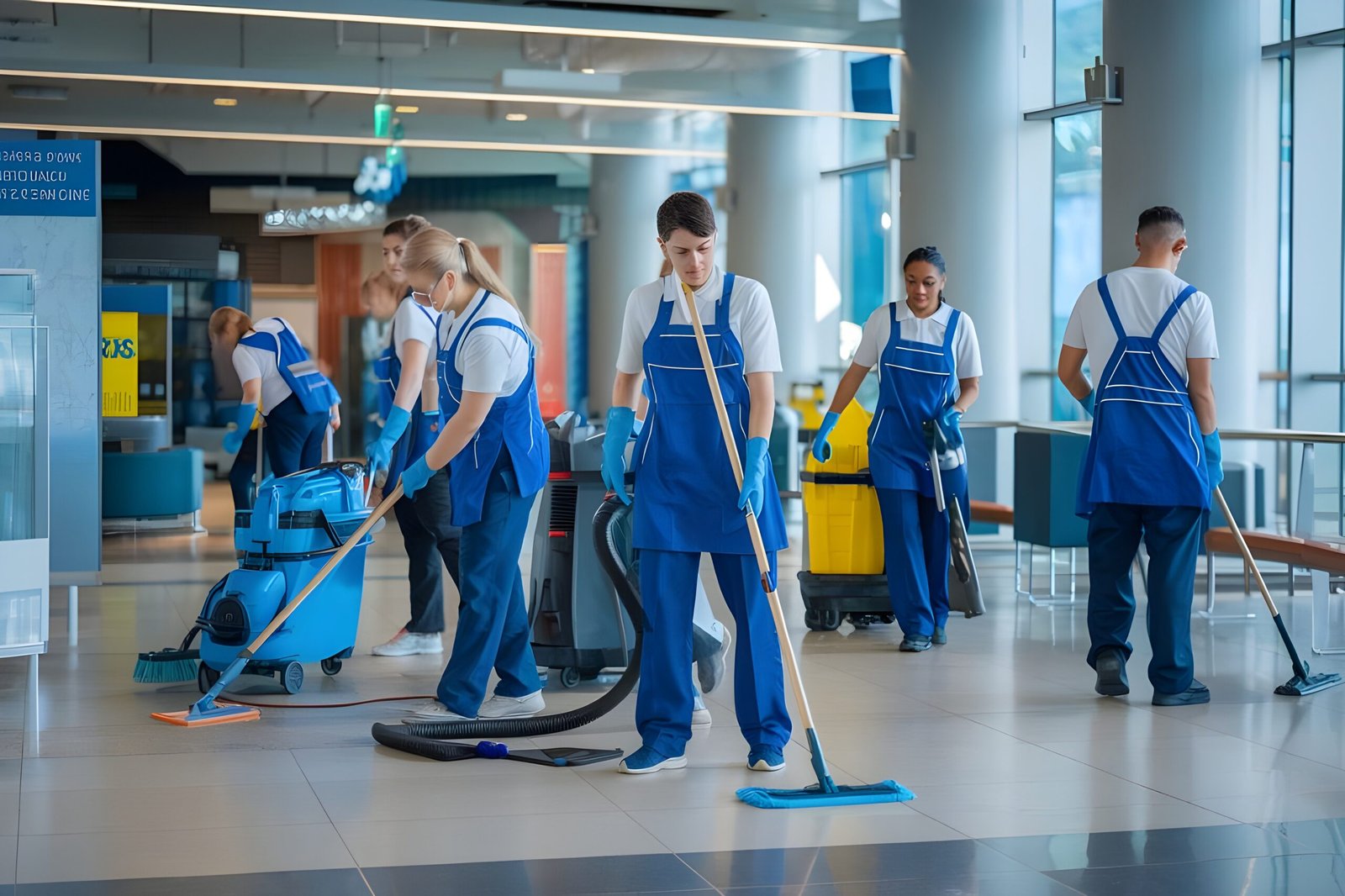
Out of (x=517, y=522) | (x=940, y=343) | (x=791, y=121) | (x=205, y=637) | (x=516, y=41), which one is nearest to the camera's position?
(x=517, y=522)

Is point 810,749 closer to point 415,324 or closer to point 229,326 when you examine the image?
point 415,324

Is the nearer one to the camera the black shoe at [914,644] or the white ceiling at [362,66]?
the black shoe at [914,644]

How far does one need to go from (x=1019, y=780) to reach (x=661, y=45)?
6913mm

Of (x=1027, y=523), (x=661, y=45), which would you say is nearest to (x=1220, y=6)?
(x=1027, y=523)

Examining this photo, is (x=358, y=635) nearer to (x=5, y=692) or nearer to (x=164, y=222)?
(x=5, y=692)

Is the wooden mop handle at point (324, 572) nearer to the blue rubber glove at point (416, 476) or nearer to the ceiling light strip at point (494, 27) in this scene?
the blue rubber glove at point (416, 476)

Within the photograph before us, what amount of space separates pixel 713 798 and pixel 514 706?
1151 mm

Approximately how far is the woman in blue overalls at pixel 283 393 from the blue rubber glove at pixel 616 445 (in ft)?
12.3

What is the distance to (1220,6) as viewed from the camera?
827 centimetres

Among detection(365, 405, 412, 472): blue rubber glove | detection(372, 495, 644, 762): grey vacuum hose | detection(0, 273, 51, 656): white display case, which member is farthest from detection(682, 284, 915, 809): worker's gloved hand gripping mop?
detection(0, 273, 51, 656): white display case

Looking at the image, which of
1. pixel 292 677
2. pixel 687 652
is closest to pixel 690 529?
pixel 687 652

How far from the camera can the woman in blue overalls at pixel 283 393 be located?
25.8 feet

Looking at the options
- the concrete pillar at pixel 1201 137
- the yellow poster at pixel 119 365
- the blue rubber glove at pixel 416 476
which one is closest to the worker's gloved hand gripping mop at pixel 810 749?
the blue rubber glove at pixel 416 476

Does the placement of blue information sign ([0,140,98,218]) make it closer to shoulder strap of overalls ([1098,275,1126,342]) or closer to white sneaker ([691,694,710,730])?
white sneaker ([691,694,710,730])
